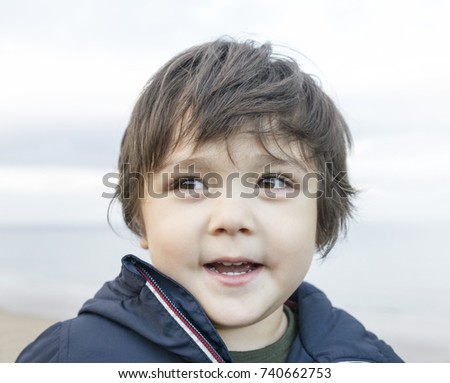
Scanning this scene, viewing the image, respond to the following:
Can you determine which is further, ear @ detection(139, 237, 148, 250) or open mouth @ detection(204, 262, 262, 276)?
ear @ detection(139, 237, 148, 250)

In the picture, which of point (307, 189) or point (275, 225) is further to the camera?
point (307, 189)

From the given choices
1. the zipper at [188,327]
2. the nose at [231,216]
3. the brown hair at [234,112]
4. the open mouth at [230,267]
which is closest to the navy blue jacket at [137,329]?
the zipper at [188,327]

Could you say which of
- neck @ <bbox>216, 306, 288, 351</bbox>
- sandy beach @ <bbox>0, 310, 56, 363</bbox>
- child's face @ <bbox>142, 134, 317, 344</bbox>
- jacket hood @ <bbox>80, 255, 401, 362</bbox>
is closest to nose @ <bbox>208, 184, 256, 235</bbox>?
child's face @ <bbox>142, 134, 317, 344</bbox>

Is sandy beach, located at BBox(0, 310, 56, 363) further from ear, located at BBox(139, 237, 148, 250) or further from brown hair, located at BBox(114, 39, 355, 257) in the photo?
brown hair, located at BBox(114, 39, 355, 257)

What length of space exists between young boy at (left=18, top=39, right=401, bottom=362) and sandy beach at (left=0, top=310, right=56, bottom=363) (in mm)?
2985

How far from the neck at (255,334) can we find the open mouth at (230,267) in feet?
0.83

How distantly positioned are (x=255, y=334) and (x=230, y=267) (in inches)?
14.1

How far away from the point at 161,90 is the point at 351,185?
0.95m

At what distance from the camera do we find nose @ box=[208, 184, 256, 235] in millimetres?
1658

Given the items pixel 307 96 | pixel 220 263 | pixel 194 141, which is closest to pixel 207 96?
pixel 194 141

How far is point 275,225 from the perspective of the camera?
5.78ft

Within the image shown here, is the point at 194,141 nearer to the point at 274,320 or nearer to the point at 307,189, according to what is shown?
the point at 307,189

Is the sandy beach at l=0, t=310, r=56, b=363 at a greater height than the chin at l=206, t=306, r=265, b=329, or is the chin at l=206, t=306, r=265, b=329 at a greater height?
the chin at l=206, t=306, r=265, b=329

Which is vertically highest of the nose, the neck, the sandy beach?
the nose
